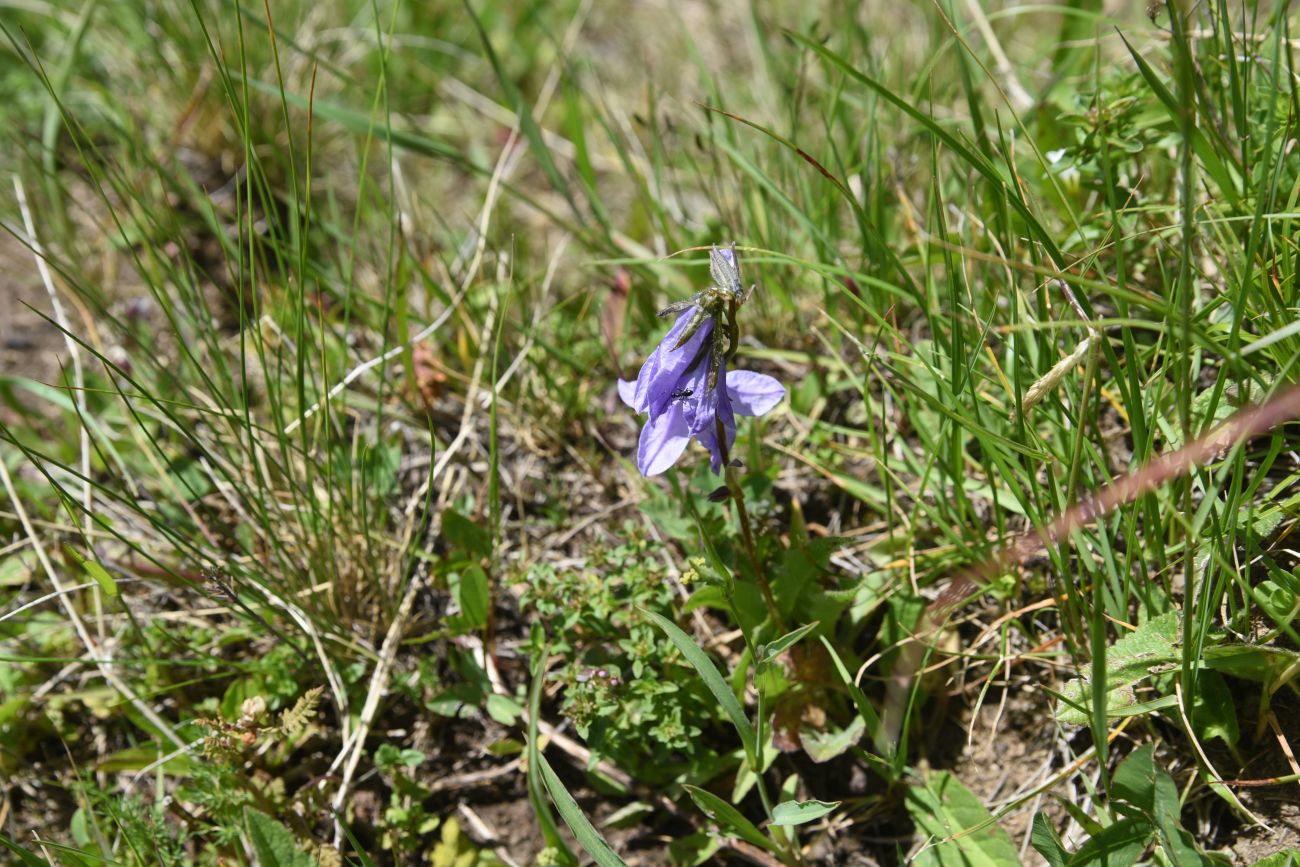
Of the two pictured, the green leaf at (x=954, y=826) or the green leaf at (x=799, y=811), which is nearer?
the green leaf at (x=799, y=811)

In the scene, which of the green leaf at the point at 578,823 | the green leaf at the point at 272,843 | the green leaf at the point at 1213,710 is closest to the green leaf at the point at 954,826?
the green leaf at the point at 1213,710

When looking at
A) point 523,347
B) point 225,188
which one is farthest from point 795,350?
point 225,188

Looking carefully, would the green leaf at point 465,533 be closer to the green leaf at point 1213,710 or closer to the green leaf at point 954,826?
the green leaf at point 954,826

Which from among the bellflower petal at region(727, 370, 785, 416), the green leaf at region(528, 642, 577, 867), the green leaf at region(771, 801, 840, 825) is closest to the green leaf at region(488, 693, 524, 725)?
the green leaf at region(528, 642, 577, 867)

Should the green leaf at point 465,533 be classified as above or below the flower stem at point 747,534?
below

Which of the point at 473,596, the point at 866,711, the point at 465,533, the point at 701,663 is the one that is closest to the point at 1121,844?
the point at 866,711

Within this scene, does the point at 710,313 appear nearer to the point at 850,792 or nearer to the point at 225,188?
the point at 850,792

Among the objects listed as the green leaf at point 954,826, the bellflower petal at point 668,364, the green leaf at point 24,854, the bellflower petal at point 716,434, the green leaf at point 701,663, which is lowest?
the green leaf at point 954,826
